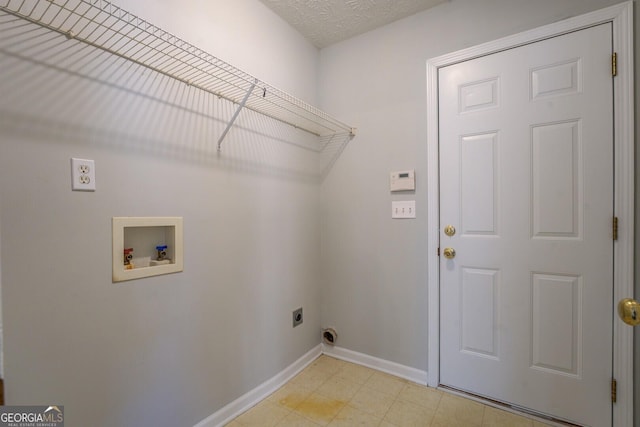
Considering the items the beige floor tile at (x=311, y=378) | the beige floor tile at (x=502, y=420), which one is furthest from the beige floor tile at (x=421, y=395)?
the beige floor tile at (x=311, y=378)

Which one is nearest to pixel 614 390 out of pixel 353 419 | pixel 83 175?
pixel 353 419

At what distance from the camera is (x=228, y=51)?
1579 mm

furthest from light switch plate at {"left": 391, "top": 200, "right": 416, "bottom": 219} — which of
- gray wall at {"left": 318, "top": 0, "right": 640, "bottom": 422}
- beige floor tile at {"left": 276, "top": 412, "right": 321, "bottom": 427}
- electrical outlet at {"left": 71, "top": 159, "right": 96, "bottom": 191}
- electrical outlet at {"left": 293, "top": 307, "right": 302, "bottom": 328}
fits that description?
electrical outlet at {"left": 71, "top": 159, "right": 96, "bottom": 191}

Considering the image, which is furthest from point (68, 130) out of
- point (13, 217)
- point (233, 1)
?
point (233, 1)

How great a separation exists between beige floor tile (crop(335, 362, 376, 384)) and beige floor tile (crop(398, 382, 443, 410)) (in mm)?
265

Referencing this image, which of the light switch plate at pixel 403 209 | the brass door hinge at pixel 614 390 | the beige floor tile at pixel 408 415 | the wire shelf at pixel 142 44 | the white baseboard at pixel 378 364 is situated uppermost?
the wire shelf at pixel 142 44

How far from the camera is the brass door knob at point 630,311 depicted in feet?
2.48

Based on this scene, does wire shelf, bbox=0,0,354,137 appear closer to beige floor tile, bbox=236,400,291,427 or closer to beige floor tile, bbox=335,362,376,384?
beige floor tile, bbox=236,400,291,427

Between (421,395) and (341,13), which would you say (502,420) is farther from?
(341,13)

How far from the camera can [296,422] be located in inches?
61.1

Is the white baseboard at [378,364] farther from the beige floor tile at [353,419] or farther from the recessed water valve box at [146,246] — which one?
the recessed water valve box at [146,246]

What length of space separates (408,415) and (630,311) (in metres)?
1.25

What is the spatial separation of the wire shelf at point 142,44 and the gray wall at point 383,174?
1.48 feet

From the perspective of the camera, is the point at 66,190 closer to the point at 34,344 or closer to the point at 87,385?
the point at 34,344
